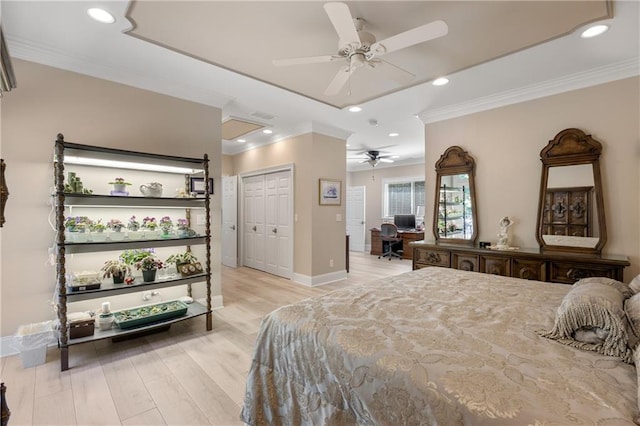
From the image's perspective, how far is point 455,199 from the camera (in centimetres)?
392

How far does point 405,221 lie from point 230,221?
455cm

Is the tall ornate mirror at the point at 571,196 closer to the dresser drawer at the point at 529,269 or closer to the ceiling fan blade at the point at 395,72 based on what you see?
the dresser drawer at the point at 529,269

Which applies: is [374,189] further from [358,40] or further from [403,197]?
[358,40]

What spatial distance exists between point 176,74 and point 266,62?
3.62ft

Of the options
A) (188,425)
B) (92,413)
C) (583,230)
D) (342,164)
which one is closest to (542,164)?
(583,230)

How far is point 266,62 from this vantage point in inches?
103

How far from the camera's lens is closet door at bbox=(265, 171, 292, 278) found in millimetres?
5340

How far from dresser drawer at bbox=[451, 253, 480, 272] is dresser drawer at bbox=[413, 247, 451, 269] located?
0.07 metres

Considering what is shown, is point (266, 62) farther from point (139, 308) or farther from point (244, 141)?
point (244, 141)

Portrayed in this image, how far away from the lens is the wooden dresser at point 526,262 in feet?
8.58

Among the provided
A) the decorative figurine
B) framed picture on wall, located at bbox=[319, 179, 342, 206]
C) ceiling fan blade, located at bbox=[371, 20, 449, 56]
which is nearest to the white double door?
framed picture on wall, located at bbox=[319, 179, 342, 206]

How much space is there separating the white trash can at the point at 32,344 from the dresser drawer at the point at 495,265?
4.14 meters

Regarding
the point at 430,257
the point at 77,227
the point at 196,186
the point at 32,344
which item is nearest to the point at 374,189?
the point at 430,257

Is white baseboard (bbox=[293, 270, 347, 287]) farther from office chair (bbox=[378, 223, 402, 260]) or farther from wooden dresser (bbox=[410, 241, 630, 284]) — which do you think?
office chair (bbox=[378, 223, 402, 260])
